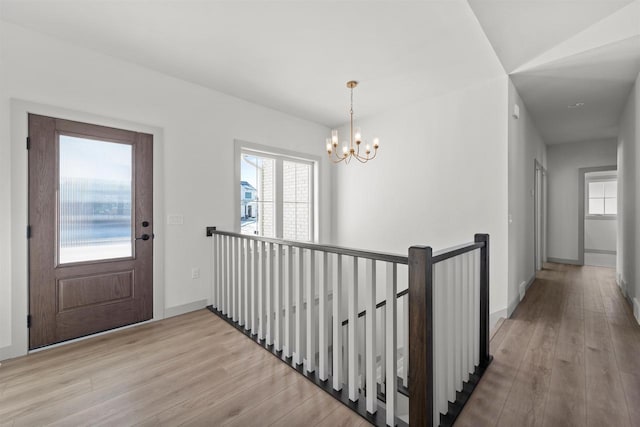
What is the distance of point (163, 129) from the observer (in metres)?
3.05

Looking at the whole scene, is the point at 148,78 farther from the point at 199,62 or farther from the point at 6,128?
the point at 6,128

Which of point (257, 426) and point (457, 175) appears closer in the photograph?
point (257, 426)

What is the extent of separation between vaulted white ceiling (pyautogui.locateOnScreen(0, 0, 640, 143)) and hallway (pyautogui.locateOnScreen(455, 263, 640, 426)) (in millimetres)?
2531

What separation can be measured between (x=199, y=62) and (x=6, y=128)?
5.32ft

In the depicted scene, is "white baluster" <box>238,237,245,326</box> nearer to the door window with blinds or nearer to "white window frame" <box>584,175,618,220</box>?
the door window with blinds

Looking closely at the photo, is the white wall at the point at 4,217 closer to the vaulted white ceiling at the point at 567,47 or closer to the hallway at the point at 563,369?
the hallway at the point at 563,369

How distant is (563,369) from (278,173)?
3740mm

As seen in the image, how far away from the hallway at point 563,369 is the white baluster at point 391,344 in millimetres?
394

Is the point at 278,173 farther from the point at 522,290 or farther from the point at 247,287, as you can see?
the point at 522,290

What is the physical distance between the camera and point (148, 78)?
2.94 meters

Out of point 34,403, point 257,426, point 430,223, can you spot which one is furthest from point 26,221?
point 430,223

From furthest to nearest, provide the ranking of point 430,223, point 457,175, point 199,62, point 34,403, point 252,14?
1. point 430,223
2. point 457,175
3. point 199,62
4. point 252,14
5. point 34,403

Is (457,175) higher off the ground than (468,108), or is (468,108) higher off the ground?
(468,108)

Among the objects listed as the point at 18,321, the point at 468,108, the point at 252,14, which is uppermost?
the point at 252,14
